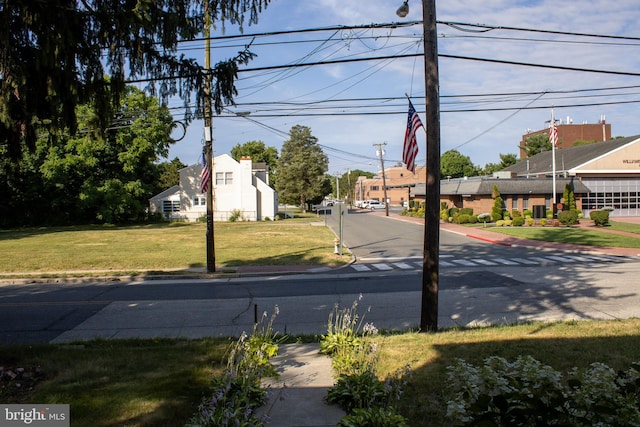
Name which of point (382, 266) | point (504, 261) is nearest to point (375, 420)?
point (382, 266)

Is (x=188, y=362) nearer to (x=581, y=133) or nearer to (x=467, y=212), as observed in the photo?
(x=467, y=212)

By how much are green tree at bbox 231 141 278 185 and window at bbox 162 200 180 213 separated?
173ft

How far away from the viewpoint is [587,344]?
6504mm

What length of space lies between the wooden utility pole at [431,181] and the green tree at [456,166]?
9375 centimetres

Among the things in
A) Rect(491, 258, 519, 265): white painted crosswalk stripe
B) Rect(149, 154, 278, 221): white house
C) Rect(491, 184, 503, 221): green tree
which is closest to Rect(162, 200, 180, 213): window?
Rect(149, 154, 278, 221): white house

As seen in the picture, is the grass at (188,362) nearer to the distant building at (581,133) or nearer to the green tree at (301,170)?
the green tree at (301,170)

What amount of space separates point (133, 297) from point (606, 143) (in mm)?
53479

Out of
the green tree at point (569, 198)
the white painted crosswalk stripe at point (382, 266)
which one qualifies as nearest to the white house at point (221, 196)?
the green tree at point (569, 198)

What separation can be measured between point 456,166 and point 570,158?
48176 mm

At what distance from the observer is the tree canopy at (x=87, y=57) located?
6.13m

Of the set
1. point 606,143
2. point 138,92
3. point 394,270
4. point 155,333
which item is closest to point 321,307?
point 155,333

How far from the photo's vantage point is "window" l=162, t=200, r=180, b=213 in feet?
174

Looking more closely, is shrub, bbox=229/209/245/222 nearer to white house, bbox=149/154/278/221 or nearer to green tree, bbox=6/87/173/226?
white house, bbox=149/154/278/221
